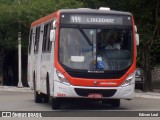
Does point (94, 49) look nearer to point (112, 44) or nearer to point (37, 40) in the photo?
point (112, 44)

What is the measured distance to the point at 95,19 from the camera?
1956 cm

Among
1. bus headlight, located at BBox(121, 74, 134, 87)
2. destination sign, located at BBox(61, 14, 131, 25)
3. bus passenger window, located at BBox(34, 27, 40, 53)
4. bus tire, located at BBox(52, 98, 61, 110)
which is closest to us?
bus headlight, located at BBox(121, 74, 134, 87)

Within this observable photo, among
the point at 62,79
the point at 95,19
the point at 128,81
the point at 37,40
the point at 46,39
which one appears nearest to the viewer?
the point at 62,79

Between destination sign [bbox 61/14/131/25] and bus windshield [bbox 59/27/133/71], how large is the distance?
24cm

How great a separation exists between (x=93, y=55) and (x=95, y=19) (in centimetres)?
126

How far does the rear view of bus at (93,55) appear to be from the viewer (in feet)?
62.2

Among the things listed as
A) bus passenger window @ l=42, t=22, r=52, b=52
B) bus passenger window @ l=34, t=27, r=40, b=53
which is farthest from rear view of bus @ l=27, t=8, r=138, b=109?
bus passenger window @ l=34, t=27, r=40, b=53

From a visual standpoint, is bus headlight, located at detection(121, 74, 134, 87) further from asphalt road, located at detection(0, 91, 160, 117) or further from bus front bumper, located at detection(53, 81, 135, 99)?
asphalt road, located at detection(0, 91, 160, 117)

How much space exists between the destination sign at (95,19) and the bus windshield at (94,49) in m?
0.24

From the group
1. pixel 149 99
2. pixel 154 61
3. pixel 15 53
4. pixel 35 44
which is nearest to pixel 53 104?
pixel 35 44

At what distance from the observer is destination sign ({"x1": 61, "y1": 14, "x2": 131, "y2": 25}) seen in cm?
1944

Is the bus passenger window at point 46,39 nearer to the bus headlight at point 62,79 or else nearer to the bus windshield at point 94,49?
the bus windshield at point 94,49

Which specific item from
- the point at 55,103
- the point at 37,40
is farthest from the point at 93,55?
the point at 37,40

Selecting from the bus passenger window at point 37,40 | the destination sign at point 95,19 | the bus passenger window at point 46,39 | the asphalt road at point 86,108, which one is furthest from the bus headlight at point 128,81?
the bus passenger window at point 37,40
